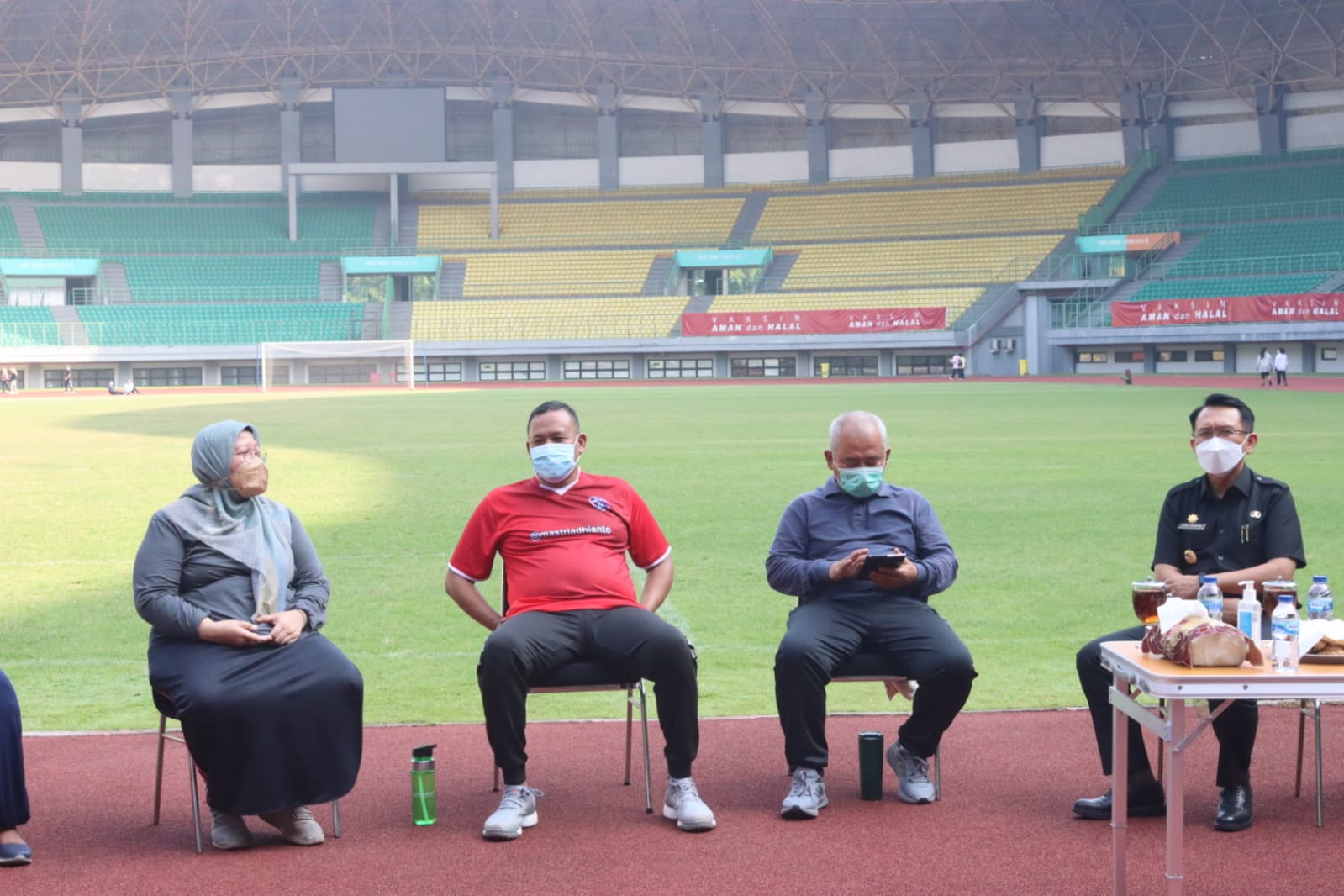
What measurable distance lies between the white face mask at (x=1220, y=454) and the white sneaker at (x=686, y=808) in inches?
98.4

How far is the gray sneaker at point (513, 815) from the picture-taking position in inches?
225

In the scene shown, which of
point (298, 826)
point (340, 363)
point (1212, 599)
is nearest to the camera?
point (1212, 599)

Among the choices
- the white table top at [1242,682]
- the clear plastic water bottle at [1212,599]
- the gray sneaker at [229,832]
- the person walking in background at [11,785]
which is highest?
the clear plastic water bottle at [1212,599]

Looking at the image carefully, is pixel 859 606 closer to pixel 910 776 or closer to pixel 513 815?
pixel 910 776

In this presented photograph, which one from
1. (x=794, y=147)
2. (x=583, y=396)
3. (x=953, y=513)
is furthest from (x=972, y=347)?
(x=953, y=513)

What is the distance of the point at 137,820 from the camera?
19.8 feet

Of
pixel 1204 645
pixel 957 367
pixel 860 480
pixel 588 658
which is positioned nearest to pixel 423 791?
pixel 588 658

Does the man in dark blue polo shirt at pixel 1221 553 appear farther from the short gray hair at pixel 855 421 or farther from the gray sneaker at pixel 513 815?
the gray sneaker at pixel 513 815

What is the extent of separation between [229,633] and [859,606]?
2673 millimetres

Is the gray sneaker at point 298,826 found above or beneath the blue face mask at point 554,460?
beneath

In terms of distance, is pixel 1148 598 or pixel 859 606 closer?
pixel 1148 598

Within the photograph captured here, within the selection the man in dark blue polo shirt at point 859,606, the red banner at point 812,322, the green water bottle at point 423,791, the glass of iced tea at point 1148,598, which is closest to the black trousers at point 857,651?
the man in dark blue polo shirt at point 859,606

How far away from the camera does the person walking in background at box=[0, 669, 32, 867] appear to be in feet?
17.6

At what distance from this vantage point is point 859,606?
6492 millimetres
